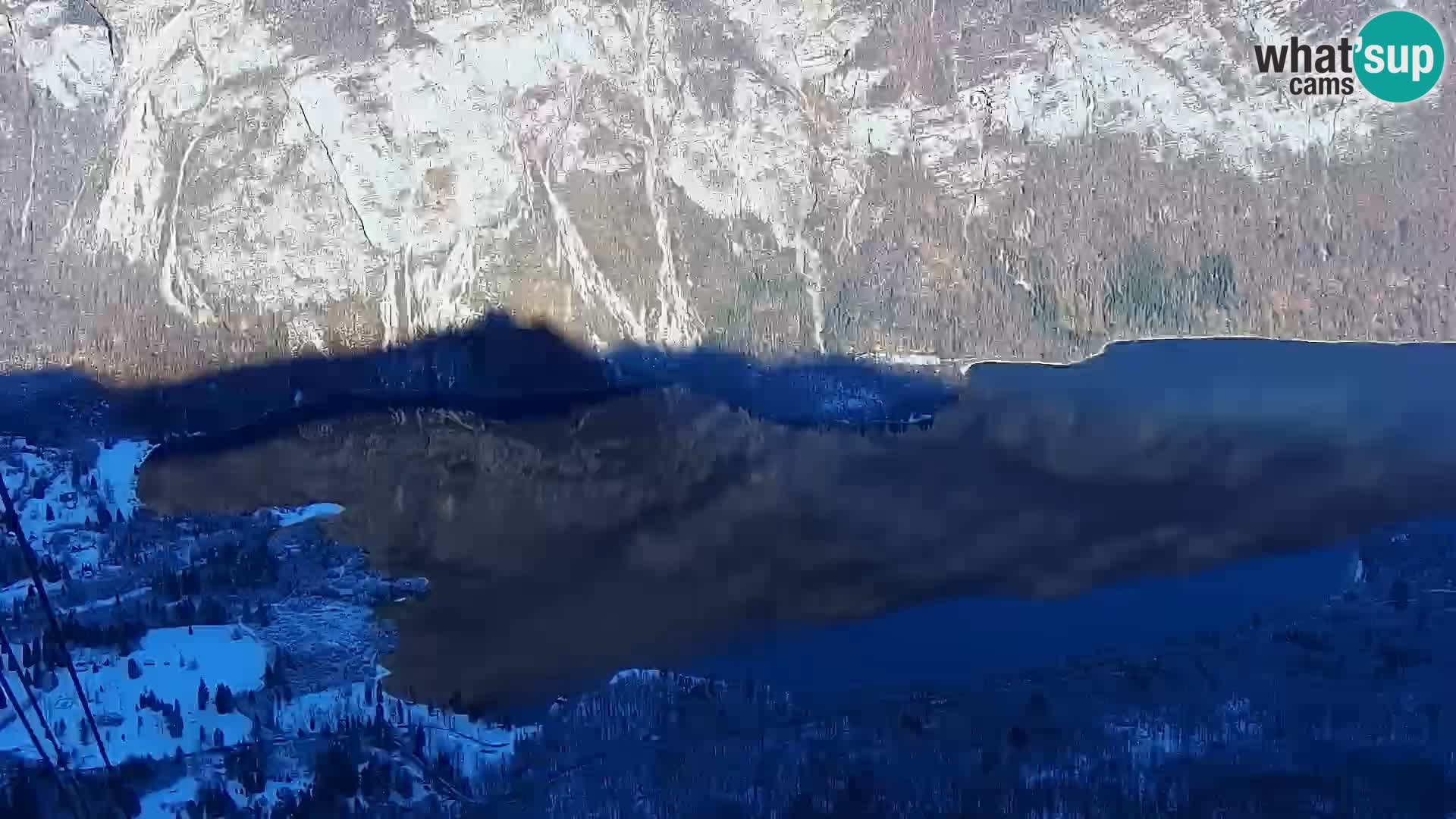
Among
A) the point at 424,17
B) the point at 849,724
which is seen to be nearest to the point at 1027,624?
the point at 849,724

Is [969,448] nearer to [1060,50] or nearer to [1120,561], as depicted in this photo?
[1120,561]

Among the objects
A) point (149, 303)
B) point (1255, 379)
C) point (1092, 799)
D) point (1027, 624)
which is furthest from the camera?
point (149, 303)

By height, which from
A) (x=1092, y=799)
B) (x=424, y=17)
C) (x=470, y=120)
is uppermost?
(x=424, y=17)

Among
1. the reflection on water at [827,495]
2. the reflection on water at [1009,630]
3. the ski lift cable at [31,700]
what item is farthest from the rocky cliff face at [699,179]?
the ski lift cable at [31,700]

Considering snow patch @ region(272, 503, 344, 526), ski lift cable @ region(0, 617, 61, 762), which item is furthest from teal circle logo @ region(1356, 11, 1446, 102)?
ski lift cable @ region(0, 617, 61, 762)

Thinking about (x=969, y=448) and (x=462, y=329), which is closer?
(x=969, y=448)

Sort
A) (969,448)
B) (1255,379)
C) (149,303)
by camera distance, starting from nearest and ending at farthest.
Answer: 1. (969,448)
2. (1255,379)
3. (149,303)

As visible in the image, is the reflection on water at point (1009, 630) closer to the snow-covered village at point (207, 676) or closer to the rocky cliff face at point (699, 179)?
the snow-covered village at point (207, 676)
